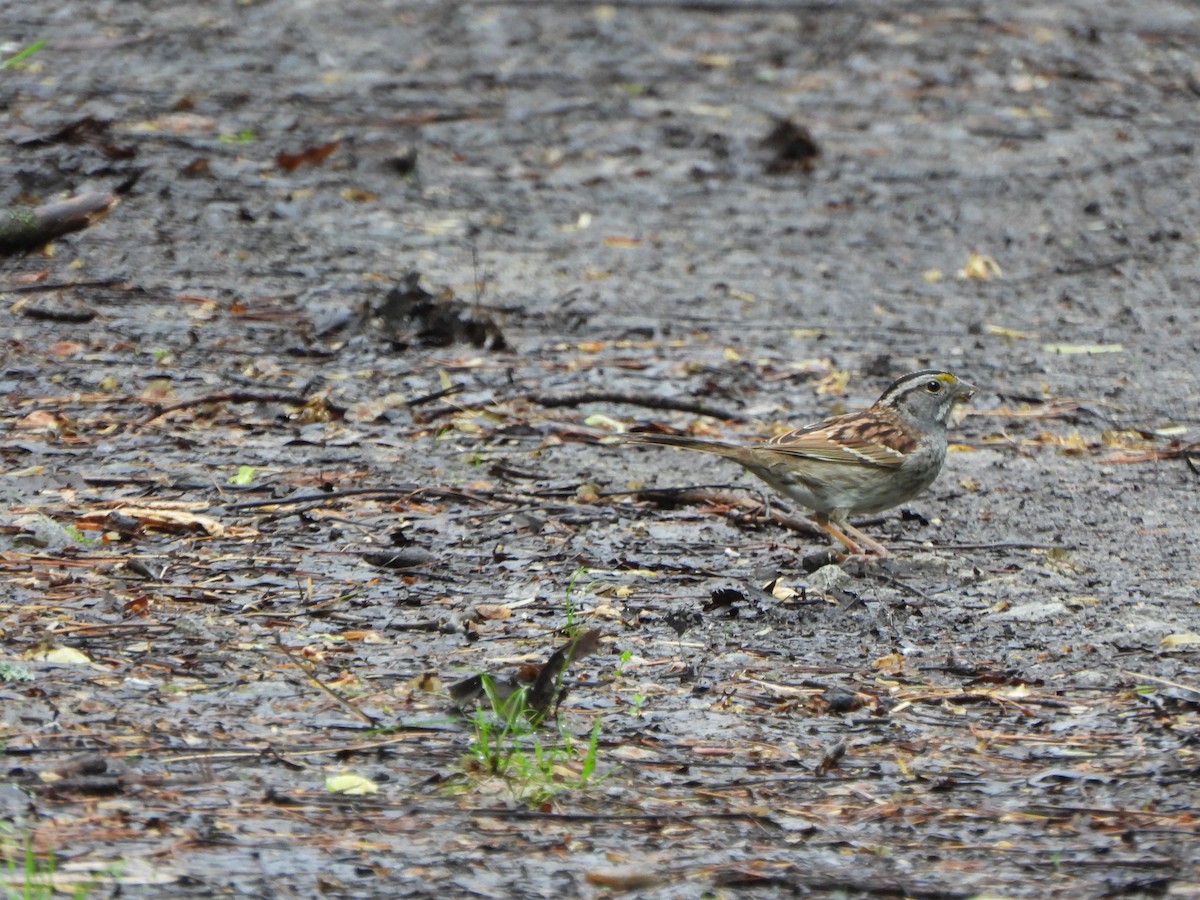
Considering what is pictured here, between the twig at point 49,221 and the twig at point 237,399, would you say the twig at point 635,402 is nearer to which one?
the twig at point 237,399

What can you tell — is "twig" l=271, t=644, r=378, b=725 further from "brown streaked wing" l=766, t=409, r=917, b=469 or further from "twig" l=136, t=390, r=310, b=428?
"twig" l=136, t=390, r=310, b=428

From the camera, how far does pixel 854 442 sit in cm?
655

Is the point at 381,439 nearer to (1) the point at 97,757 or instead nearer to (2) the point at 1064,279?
(1) the point at 97,757

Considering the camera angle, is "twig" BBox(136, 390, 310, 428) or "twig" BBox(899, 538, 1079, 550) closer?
"twig" BBox(899, 538, 1079, 550)

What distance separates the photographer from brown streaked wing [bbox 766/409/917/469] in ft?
21.0

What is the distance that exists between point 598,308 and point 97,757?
5.66 m

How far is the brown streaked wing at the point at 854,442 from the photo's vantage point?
641 centimetres

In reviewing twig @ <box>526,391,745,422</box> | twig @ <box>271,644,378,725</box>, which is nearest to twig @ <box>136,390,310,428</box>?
twig @ <box>526,391,745,422</box>

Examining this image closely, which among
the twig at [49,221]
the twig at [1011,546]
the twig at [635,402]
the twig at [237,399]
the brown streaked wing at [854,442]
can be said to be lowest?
the twig at [635,402]

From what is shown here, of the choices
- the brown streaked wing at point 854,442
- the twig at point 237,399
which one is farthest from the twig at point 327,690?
the twig at point 237,399

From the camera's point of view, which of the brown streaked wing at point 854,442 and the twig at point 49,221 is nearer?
the brown streaked wing at point 854,442

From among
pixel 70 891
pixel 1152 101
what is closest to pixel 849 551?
pixel 70 891

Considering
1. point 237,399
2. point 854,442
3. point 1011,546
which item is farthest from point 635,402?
point 1011,546

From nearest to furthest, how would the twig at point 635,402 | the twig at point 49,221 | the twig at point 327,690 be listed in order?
1. the twig at point 327,690
2. the twig at point 635,402
3. the twig at point 49,221
